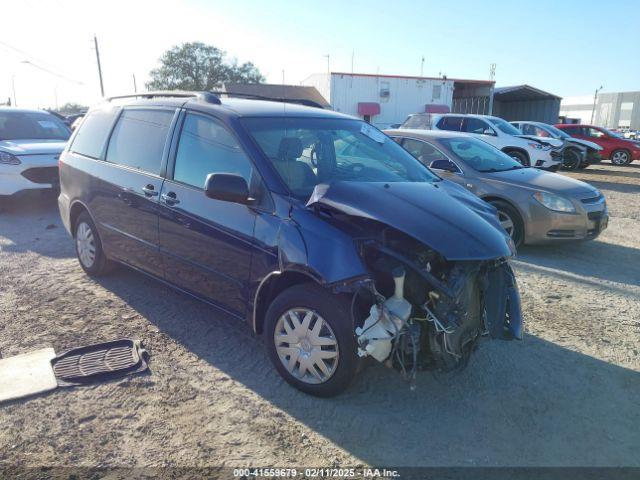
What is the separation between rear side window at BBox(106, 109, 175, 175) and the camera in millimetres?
4148

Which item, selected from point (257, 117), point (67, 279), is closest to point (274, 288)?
point (257, 117)

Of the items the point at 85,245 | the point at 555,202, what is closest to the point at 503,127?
the point at 555,202

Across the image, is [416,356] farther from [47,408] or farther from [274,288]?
[47,408]

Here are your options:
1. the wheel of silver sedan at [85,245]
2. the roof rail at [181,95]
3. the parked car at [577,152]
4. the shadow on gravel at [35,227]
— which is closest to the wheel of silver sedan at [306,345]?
the roof rail at [181,95]

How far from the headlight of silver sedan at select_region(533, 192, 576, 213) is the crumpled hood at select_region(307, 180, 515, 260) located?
3.35m

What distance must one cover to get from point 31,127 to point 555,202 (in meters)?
9.13

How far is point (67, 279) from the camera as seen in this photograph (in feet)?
17.0

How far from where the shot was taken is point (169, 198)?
3.88 m

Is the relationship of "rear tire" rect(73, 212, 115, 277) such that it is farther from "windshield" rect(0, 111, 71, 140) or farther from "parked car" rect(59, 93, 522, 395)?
"windshield" rect(0, 111, 71, 140)

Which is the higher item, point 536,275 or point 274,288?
point 274,288

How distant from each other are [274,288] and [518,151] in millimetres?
13589

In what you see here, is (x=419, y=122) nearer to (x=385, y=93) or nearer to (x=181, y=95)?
(x=181, y=95)

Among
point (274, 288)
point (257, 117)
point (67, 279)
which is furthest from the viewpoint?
point (67, 279)

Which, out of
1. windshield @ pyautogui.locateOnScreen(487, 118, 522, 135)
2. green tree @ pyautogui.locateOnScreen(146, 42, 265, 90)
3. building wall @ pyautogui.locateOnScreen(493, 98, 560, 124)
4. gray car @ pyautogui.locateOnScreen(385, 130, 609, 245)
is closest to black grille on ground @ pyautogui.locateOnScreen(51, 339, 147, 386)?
gray car @ pyautogui.locateOnScreen(385, 130, 609, 245)
